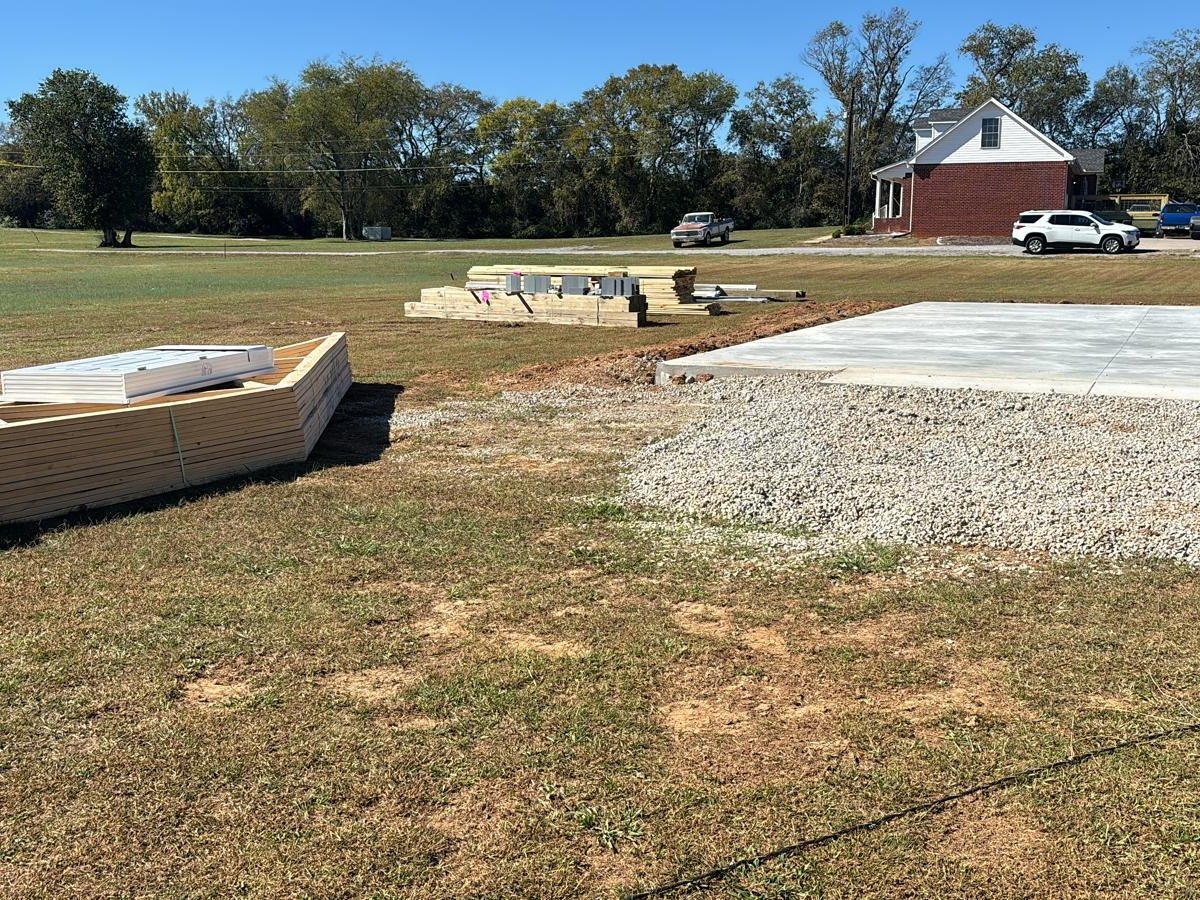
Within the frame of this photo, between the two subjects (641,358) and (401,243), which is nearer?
(641,358)

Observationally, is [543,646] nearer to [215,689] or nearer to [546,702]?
[546,702]

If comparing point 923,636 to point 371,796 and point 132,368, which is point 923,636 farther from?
point 132,368

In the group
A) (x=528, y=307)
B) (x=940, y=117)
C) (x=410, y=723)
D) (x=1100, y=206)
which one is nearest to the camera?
(x=410, y=723)

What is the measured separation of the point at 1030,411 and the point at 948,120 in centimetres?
5099

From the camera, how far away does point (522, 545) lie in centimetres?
584

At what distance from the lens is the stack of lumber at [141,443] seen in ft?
20.7

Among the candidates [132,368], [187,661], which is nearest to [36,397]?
[132,368]

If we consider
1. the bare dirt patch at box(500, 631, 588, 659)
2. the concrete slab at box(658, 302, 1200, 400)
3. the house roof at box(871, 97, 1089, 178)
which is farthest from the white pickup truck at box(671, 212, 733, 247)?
the bare dirt patch at box(500, 631, 588, 659)

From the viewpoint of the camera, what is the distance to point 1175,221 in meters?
44.6

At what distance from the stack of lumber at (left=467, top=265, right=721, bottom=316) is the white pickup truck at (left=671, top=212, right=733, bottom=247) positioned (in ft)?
100

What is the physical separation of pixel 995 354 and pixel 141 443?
354 inches

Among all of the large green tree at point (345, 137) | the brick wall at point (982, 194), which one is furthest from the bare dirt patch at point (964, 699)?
the large green tree at point (345, 137)

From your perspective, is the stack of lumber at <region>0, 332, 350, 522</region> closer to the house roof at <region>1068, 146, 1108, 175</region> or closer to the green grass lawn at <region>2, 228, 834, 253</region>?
the green grass lawn at <region>2, 228, 834, 253</region>

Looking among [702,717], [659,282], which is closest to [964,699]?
[702,717]
